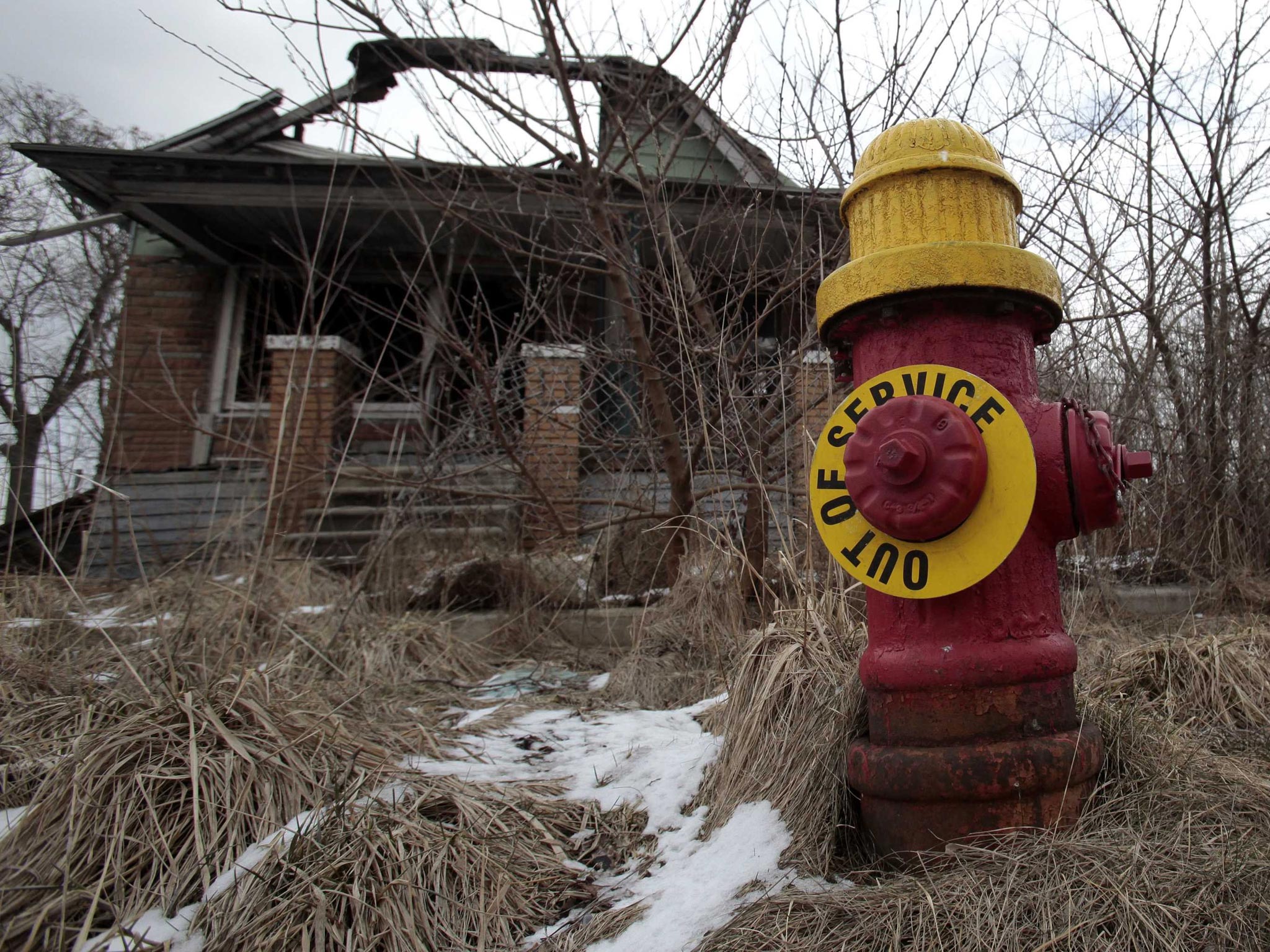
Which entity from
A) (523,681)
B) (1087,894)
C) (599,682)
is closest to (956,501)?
(1087,894)

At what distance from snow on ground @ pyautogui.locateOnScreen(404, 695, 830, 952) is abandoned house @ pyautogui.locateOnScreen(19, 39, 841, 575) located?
73cm

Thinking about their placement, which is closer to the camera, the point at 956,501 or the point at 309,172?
the point at 956,501

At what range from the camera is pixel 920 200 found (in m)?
1.57

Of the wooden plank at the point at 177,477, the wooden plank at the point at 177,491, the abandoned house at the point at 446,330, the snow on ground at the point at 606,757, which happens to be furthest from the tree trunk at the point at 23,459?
the snow on ground at the point at 606,757

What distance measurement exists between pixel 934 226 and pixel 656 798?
1.38 metres

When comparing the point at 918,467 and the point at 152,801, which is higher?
the point at 918,467

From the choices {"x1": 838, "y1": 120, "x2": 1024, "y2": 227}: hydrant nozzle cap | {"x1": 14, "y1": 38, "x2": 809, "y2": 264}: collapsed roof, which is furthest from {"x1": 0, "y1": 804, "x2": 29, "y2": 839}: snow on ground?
{"x1": 14, "y1": 38, "x2": 809, "y2": 264}: collapsed roof

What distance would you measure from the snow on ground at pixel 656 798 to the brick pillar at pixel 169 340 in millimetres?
6765

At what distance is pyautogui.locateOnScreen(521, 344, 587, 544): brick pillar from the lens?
4.37 meters

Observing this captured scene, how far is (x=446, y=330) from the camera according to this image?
423 cm

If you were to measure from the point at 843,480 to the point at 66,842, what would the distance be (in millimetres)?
1595

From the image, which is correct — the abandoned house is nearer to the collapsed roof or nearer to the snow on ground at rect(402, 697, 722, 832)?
the collapsed roof

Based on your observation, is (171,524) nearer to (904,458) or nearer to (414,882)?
(414,882)

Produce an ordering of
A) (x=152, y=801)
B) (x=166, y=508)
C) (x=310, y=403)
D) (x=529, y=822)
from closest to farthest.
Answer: (x=152, y=801)
(x=529, y=822)
(x=310, y=403)
(x=166, y=508)
